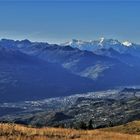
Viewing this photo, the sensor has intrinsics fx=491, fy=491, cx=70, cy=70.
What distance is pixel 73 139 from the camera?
32000mm

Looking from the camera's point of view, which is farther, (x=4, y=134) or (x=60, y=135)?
(x=60, y=135)

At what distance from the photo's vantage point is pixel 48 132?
117 feet

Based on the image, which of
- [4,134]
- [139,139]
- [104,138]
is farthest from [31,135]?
[139,139]

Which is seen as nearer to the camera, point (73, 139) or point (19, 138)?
point (19, 138)

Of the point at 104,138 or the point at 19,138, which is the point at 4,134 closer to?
the point at 19,138

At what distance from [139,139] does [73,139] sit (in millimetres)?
4450

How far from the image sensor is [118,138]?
3297cm

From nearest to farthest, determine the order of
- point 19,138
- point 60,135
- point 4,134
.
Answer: point 19,138
point 4,134
point 60,135

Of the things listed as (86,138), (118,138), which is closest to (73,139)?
(86,138)

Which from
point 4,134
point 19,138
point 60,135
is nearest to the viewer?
point 19,138

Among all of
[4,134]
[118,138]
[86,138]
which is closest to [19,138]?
[4,134]

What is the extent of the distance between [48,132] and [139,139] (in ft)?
22.7

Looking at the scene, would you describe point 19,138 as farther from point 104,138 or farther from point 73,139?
point 104,138

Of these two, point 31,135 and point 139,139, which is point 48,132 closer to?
point 31,135
